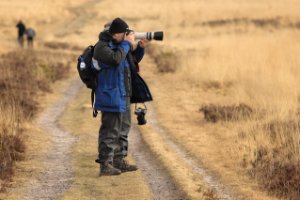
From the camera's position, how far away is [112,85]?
7609 millimetres

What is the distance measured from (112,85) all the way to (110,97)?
150mm

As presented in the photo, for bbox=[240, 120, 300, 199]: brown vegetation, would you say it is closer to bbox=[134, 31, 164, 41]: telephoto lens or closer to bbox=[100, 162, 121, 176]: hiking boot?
bbox=[100, 162, 121, 176]: hiking boot

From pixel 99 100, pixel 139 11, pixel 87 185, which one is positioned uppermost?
pixel 139 11

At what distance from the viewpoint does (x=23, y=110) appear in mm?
13344

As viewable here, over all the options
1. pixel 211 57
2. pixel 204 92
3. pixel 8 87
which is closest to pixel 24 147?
pixel 8 87

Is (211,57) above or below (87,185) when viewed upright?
above

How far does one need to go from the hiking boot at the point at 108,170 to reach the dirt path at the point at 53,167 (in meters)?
0.45

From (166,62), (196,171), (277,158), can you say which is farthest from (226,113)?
(166,62)

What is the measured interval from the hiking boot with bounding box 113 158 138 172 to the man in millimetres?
311

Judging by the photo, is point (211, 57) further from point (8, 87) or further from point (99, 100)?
point (99, 100)

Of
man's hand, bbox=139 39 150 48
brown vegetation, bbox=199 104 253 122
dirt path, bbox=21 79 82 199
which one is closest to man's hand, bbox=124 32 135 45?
man's hand, bbox=139 39 150 48

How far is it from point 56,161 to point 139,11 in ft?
198

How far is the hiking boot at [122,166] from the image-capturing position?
27.5 ft

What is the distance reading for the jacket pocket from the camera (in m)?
7.61
